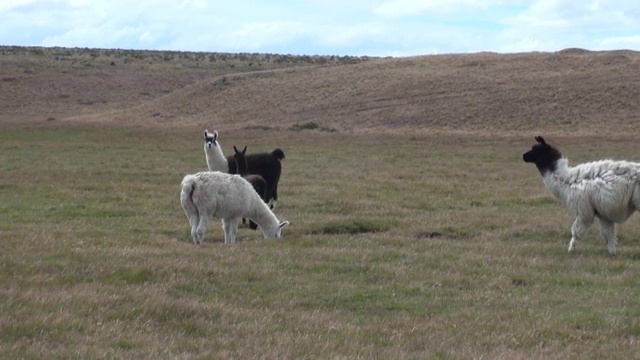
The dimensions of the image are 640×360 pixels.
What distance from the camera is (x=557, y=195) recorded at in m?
13.4

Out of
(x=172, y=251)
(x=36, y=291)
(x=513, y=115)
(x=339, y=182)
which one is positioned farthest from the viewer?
(x=513, y=115)

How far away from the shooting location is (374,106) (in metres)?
56.2

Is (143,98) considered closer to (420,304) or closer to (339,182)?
(339,182)

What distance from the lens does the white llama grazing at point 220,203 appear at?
13352 mm

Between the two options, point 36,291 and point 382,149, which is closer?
point 36,291

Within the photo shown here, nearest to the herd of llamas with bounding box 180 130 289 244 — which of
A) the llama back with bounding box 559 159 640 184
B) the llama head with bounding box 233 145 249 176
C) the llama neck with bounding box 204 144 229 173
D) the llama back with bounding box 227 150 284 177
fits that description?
the llama head with bounding box 233 145 249 176

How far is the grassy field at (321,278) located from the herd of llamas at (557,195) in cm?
36

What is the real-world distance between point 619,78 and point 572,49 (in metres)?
14.3

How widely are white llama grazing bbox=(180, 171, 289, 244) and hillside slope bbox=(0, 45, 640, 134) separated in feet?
113

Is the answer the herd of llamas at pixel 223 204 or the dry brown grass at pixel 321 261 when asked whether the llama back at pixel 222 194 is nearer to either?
the herd of llamas at pixel 223 204

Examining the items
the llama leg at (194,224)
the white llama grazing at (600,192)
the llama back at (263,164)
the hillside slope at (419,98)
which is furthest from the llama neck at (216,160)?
the hillside slope at (419,98)

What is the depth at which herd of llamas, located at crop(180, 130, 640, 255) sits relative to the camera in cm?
1237

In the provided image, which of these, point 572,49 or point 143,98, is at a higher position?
point 572,49

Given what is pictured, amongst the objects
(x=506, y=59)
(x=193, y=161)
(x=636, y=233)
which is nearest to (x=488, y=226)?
(x=636, y=233)
